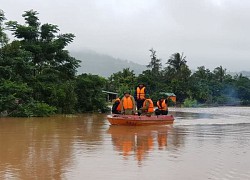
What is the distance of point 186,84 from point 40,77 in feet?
115

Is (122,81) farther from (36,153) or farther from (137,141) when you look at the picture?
(36,153)

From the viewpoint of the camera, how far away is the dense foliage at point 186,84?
57.4 metres

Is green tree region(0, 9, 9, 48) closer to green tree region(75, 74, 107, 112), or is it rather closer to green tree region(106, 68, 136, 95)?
green tree region(75, 74, 107, 112)

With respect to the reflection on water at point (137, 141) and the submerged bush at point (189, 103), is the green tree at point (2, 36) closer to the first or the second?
the reflection on water at point (137, 141)

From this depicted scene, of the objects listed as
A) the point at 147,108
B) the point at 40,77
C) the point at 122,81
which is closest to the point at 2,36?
the point at 40,77

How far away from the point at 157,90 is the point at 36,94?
94.6ft

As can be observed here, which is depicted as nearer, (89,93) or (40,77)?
(40,77)

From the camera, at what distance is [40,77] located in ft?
96.8

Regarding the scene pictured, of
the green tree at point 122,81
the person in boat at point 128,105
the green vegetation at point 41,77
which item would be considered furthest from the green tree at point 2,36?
the green tree at point 122,81

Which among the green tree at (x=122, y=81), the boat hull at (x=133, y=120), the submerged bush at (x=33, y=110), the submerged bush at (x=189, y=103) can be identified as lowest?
the boat hull at (x=133, y=120)

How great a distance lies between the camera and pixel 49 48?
100 ft

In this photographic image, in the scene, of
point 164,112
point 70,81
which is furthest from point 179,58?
point 164,112

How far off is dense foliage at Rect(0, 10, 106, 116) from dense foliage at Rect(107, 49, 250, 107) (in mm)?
22810

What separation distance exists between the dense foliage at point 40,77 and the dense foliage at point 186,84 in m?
22.8
